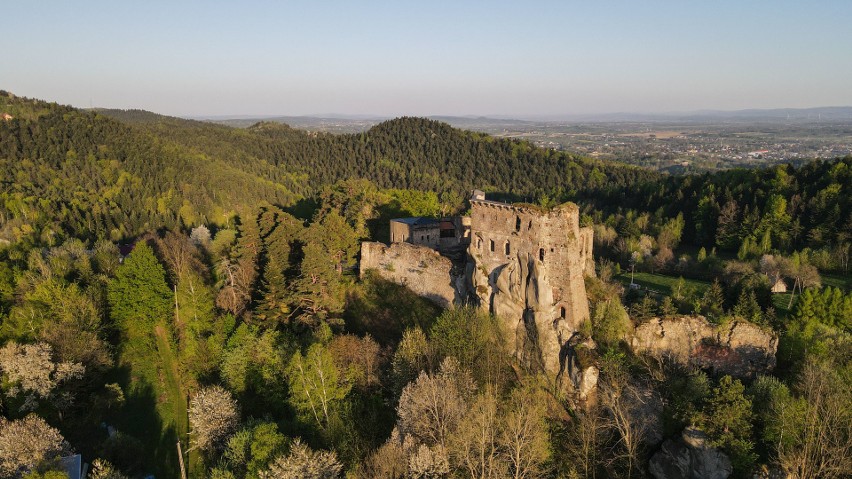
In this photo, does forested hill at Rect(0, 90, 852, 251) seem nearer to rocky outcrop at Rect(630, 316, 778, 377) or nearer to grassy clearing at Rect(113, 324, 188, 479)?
rocky outcrop at Rect(630, 316, 778, 377)

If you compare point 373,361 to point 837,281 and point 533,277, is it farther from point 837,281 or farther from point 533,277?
point 837,281

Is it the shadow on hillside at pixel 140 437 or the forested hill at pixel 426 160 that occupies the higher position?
the forested hill at pixel 426 160

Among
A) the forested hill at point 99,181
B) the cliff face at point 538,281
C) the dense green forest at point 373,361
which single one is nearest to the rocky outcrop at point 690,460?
the dense green forest at point 373,361

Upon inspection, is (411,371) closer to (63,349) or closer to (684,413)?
(684,413)

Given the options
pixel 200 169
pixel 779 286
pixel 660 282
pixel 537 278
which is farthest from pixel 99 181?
pixel 779 286

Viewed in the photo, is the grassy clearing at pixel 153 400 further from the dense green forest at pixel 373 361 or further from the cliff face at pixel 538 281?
the cliff face at pixel 538 281

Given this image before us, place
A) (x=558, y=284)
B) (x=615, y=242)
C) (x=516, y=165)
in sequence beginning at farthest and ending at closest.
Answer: (x=516, y=165)
(x=615, y=242)
(x=558, y=284)

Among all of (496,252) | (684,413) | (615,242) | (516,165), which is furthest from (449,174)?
(684,413)
